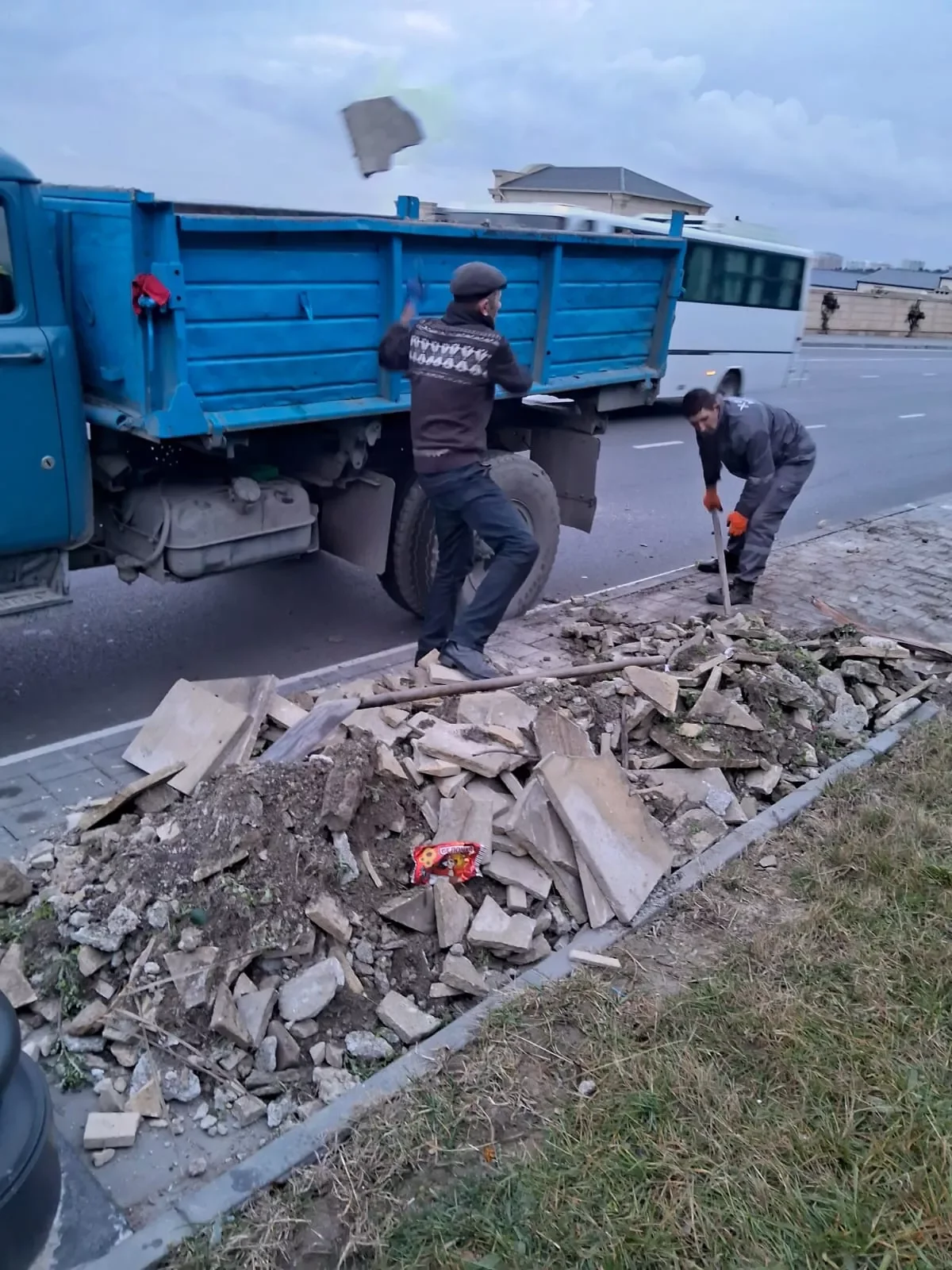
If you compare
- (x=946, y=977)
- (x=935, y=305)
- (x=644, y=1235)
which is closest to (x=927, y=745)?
(x=946, y=977)

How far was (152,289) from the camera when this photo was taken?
13.3 ft

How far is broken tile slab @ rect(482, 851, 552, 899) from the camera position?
11.6 ft

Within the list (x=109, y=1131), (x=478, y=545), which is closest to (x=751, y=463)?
(x=478, y=545)

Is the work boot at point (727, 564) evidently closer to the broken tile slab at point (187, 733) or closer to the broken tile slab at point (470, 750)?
the broken tile slab at point (470, 750)

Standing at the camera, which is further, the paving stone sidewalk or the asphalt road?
the asphalt road

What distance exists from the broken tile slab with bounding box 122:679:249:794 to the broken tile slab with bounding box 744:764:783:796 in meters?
2.26

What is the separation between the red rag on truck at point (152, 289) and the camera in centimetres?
404

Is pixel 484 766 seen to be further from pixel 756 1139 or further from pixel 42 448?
pixel 42 448

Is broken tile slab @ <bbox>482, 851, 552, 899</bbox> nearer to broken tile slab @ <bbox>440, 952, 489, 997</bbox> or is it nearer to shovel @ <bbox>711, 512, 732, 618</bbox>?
broken tile slab @ <bbox>440, 952, 489, 997</bbox>

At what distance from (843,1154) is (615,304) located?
17.2 ft

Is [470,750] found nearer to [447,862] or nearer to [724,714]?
[447,862]

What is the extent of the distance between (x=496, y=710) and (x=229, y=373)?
6.38 feet

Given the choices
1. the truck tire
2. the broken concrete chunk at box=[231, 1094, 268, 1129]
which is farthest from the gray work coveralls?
the broken concrete chunk at box=[231, 1094, 268, 1129]

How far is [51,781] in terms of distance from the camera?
4.30m
